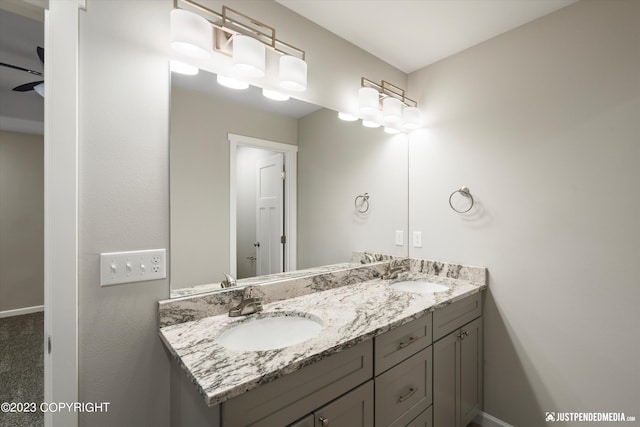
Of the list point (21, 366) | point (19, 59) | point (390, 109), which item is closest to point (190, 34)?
point (390, 109)

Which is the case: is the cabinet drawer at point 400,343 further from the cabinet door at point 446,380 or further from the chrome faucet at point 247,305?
the chrome faucet at point 247,305

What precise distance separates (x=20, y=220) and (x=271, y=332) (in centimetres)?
462

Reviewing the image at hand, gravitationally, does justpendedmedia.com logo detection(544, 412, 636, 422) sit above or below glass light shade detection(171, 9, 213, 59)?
below

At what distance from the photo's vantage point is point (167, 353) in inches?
44.1

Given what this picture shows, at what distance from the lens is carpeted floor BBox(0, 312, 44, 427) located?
1929mm

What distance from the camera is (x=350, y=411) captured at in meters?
1.03

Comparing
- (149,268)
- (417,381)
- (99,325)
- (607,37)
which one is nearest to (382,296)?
(417,381)

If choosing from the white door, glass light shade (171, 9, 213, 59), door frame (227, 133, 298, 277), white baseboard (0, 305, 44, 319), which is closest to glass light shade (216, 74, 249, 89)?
glass light shade (171, 9, 213, 59)

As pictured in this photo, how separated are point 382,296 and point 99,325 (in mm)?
1285

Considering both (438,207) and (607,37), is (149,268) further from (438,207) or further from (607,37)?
(607,37)

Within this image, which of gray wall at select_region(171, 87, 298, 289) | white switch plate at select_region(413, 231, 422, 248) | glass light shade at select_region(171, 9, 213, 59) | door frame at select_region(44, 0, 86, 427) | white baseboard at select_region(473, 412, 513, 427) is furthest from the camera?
white switch plate at select_region(413, 231, 422, 248)

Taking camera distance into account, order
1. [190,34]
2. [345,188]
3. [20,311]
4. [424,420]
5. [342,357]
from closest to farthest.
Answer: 1. [342,357]
2. [190,34]
3. [424,420]
4. [345,188]
5. [20,311]

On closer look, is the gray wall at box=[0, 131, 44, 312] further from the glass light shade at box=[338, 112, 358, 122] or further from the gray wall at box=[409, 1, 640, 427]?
the gray wall at box=[409, 1, 640, 427]

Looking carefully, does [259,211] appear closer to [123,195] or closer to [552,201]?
[123,195]
